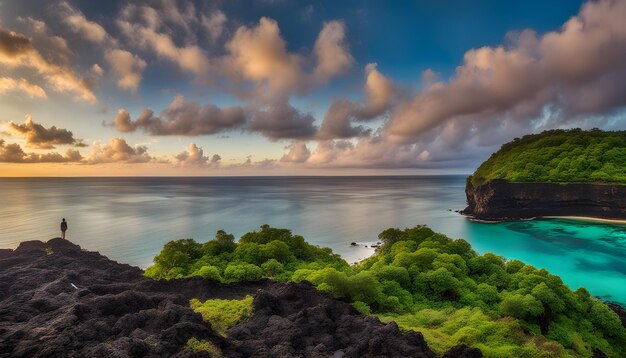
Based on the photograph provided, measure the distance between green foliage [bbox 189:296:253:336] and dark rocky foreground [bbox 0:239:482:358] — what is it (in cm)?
64

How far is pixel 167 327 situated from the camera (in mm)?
15641

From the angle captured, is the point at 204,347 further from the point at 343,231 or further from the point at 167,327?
the point at 343,231

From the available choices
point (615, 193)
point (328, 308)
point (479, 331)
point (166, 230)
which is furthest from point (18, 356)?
point (615, 193)

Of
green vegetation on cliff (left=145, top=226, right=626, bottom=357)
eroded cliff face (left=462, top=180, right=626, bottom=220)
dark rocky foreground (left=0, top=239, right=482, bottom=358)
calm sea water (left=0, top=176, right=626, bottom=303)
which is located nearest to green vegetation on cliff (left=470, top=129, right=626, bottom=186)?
eroded cliff face (left=462, top=180, right=626, bottom=220)

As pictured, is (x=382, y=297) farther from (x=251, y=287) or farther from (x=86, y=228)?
(x=86, y=228)

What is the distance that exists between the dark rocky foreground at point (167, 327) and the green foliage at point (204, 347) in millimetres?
288

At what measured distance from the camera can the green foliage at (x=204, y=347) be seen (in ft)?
45.4

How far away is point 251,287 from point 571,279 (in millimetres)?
47432

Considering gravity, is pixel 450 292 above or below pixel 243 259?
below

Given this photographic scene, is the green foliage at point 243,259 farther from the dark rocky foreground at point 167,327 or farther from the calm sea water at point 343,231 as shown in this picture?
the calm sea water at point 343,231

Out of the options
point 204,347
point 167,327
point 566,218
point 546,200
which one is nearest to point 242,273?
point 167,327

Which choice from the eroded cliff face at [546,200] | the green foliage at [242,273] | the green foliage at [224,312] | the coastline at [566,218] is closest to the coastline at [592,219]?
the coastline at [566,218]

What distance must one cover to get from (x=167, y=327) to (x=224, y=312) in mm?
3574

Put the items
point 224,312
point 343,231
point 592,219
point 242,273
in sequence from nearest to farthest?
1. point 224,312
2. point 242,273
3. point 343,231
4. point 592,219
